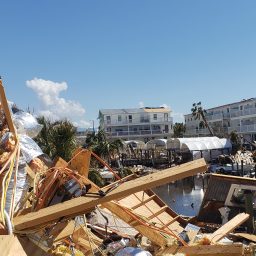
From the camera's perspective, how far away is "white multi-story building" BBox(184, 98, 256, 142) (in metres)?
85.2

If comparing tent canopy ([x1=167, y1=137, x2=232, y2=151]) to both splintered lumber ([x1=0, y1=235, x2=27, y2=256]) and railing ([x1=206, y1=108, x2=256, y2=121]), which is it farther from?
splintered lumber ([x1=0, y1=235, x2=27, y2=256])

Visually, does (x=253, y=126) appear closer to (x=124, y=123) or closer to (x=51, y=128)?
(x=124, y=123)

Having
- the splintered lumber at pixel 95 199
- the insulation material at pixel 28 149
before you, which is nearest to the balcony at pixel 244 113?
the insulation material at pixel 28 149

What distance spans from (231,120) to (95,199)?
93680 millimetres

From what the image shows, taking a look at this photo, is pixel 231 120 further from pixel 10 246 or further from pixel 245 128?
pixel 10 246

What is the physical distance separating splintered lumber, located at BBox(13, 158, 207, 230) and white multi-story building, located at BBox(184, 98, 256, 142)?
79821 mm

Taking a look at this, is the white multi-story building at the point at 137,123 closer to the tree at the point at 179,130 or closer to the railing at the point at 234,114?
the railing at the point at 234,114

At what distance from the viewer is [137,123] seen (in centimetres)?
10238

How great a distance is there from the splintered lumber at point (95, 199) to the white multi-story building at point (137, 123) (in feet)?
309

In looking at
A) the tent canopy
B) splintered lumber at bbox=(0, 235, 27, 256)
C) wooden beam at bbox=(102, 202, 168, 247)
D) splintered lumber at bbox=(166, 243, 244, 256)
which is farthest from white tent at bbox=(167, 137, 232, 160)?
splintered lumber at bbox=(0, 235, 27, 256)

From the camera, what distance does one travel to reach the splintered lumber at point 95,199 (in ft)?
13.4

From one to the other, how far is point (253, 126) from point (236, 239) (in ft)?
253

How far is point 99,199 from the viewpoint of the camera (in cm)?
413

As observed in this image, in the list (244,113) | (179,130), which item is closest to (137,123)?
(179,130)
